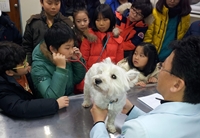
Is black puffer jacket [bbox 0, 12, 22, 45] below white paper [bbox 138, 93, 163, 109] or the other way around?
the other way around

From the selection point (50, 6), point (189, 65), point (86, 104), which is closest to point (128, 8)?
point (50, 6)

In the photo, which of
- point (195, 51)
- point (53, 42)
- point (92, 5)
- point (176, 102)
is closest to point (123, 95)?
point (176, 102)

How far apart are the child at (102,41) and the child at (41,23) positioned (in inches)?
9.7

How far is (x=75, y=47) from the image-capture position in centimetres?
145

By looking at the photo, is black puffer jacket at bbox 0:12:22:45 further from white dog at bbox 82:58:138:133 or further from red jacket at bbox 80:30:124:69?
white dog at bbox 82:58:138:133

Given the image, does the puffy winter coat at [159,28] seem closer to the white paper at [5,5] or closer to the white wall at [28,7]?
the white wall at [28,7]

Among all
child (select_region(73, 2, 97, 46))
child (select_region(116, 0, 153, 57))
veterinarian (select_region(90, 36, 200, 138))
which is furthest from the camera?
child (select_region(116, 0, 153, 57))

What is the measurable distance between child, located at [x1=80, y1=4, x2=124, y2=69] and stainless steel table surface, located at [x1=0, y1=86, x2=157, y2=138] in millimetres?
748

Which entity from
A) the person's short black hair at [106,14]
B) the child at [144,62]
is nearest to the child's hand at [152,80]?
the child at [144,62]

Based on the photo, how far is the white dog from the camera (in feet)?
3.02

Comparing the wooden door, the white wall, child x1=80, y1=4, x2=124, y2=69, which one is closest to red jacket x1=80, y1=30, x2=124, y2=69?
child x1=80, y1=4, x2=124, y2=69

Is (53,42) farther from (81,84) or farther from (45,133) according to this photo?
(45,133)

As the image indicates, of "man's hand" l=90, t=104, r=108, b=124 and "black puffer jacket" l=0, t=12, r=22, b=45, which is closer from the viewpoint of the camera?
"man's hand" l=90, t=104, r=108, b=124

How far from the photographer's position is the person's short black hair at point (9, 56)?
1.18 m
